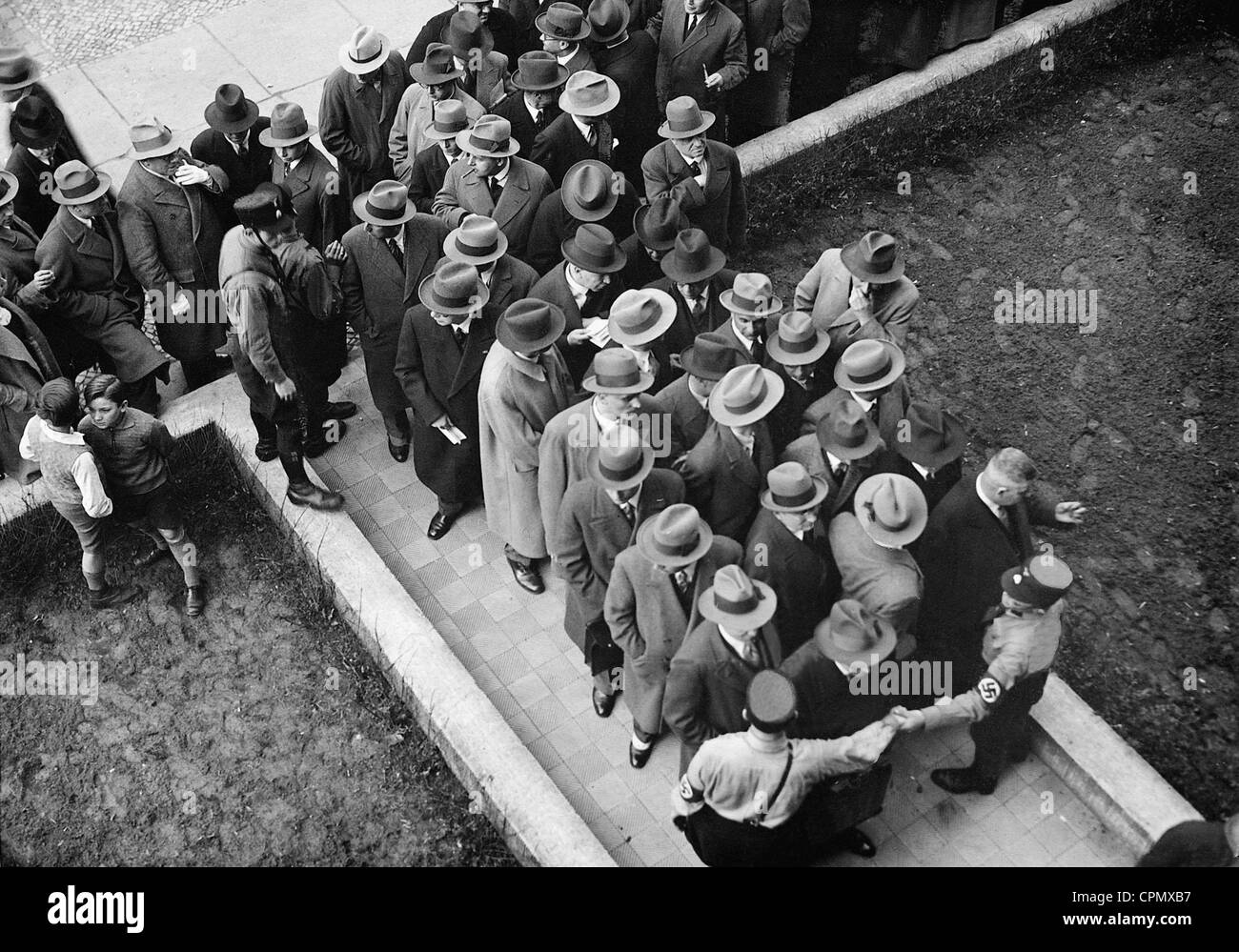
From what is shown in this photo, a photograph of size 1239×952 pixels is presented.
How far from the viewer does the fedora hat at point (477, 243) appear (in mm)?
6473

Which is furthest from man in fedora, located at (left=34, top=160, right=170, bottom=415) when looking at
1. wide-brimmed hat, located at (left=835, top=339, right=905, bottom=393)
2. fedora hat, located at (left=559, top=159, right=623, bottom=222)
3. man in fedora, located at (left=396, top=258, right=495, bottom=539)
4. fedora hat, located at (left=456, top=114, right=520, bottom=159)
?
wide-brimmed hat, located at (left=835, top=339, right=905, bottom=393)

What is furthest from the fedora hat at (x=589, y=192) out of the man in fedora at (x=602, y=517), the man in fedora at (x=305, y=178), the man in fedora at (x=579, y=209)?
the man in fedora at (x=602, y=517)

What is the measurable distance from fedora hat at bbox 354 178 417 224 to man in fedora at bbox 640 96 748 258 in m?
1.48

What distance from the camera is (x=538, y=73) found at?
7.77 meters

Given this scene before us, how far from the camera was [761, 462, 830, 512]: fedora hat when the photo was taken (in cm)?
535

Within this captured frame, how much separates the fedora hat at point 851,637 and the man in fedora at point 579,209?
296 cm

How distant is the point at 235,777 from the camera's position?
20.3ft

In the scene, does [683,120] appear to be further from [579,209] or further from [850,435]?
[850,435]

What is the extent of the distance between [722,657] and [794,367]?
1730 millimetres

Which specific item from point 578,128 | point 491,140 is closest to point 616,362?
point 491,140

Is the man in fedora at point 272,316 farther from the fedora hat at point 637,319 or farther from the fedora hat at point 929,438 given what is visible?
the fedora hat at point 929,438

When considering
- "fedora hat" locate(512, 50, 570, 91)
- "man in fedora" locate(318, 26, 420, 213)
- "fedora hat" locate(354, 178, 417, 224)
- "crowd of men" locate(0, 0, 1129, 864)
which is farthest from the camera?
"man in fedora" locate(318, 26, 420, 213)

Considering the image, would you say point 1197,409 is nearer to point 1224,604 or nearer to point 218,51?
point 1224,604

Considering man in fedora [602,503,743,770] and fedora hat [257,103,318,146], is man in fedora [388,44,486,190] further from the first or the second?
man in fedora [602,503,743,770]
